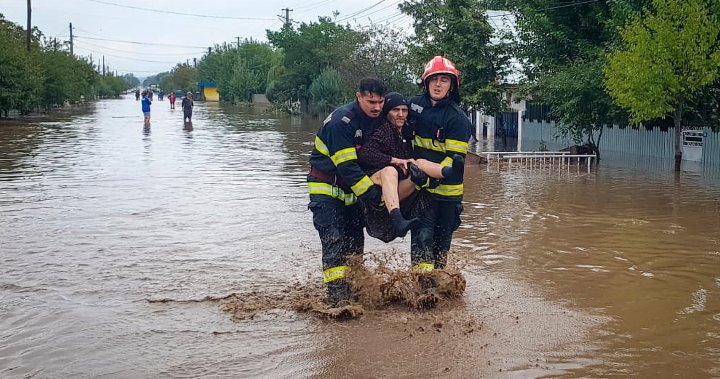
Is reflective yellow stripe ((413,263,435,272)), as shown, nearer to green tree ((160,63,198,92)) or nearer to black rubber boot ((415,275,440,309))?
black rubber boot ((415,275,440,309))

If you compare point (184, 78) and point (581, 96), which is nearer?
point (581, 96)

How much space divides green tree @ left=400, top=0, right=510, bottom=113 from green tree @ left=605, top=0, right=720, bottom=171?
7.47m

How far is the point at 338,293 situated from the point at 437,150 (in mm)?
1440

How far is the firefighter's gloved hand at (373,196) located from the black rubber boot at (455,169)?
532mm

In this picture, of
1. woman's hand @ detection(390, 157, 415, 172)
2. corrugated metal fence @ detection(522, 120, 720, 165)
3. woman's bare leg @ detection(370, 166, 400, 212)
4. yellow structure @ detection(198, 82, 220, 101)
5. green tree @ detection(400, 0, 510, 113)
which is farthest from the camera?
yellow structure @ detection(198, 82, 220, 101)

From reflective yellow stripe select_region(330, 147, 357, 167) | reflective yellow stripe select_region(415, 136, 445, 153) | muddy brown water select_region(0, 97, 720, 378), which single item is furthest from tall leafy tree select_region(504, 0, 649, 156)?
reflective yellow stripe select_region(330, 147, 357, 167)

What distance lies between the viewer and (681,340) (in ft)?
18.7

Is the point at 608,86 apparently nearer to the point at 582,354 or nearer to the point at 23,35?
the point at 582,354

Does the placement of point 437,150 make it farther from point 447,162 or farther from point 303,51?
point 303,51

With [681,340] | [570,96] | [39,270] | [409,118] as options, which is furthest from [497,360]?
[570,96]

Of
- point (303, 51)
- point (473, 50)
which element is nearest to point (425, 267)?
point (473, 50)

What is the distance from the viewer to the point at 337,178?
6406 mm

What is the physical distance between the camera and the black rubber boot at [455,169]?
6156 millimetres

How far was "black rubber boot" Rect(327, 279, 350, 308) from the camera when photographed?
6.36 m
